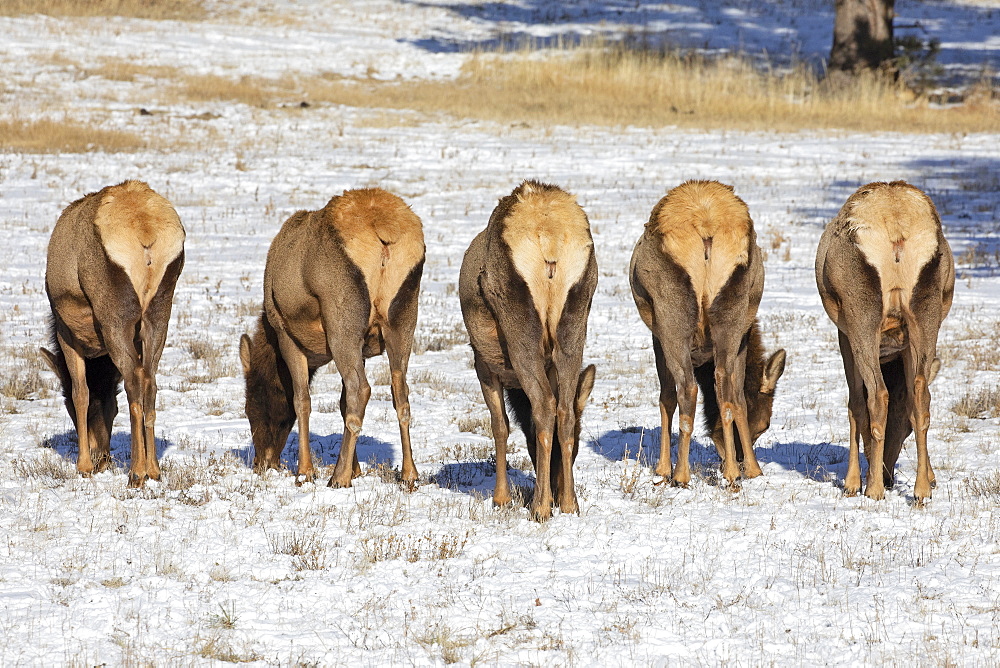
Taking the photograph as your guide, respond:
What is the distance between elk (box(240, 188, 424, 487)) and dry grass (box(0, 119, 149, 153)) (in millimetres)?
14986

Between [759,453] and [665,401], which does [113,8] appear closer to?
[665,401]

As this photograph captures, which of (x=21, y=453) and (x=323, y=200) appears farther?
(x=323, y=200)

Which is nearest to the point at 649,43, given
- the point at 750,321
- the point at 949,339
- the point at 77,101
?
the point at 77,101

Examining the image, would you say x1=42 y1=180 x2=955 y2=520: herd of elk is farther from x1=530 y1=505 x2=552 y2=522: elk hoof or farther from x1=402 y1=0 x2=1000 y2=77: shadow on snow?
x1=402 y1=0 x2=1000 y2=77: shadow on snow

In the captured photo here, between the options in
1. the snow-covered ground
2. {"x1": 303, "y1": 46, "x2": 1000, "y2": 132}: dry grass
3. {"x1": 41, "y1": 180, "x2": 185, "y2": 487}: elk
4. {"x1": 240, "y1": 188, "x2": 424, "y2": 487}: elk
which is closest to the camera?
the snow-covered ground

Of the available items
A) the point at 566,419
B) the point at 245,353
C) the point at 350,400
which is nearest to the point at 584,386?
the point at 566,419

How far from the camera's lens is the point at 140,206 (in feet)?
23.6

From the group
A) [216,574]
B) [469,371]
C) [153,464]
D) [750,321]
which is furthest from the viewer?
[469,371]

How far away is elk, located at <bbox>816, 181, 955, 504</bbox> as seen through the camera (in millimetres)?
6410

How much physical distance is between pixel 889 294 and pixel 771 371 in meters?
1.53

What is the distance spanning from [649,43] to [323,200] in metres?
20.5

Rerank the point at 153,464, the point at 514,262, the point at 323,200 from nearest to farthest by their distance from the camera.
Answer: the point at 514,262 < the point at 153,464 < the point at 323,200

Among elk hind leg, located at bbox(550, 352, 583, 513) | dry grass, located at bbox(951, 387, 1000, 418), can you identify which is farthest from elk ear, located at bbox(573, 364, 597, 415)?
dry grass, located at bbox(951, 387, 1000, 418)

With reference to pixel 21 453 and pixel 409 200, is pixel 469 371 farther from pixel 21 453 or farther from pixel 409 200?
pixel 409 200
